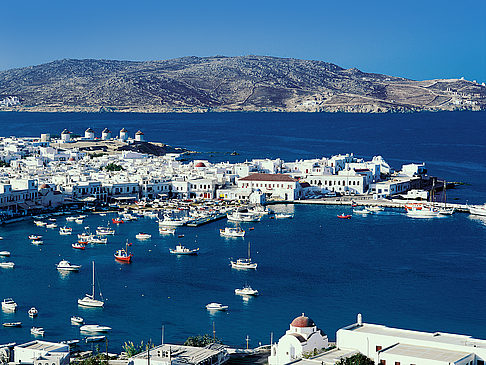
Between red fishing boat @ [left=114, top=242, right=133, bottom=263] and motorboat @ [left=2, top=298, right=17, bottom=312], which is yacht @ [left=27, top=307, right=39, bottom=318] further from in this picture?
red fishing boat @ [left=114, top=242, right=133, bottom=263]

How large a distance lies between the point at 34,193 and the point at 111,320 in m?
21.3

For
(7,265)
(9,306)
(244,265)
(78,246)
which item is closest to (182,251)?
→ (244,265)

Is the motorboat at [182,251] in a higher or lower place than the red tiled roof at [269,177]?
lower

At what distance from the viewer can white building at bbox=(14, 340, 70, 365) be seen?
16719 millimetres

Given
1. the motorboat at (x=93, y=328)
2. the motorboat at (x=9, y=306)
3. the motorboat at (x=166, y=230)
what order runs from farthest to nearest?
the motorboat at (x=166, y=230) < the motorboat at (x=9, y=306) < the motorboat at (x=93, y=328)

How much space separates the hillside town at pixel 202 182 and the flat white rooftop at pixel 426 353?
29.2m

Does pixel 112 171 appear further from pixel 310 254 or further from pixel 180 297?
pixel 180 297

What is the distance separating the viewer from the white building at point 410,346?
1446 cm

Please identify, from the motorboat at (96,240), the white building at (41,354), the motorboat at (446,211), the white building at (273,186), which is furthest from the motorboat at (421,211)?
the white building at (41,354)

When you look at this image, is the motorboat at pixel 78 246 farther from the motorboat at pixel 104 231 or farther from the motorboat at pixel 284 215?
the motorboat at pixel 284 215

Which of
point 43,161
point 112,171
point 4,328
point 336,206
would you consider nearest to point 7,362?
point 4,328

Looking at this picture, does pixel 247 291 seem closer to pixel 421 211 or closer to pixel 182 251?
pixel 182 251

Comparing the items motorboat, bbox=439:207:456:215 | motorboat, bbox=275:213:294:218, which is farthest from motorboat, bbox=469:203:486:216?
motorboat, bbox=275:213:294:218

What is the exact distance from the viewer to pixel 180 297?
24922 millimetres
